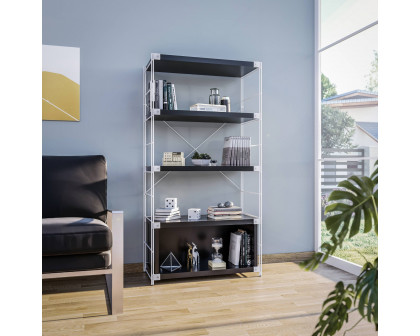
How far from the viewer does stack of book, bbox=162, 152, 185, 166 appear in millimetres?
3170

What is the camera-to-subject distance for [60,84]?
10.5 ft

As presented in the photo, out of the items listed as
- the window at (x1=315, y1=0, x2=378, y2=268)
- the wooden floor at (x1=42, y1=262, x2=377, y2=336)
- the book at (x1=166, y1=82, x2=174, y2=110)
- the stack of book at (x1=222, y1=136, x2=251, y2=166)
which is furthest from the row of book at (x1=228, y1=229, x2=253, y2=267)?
the book at (x1=166, y1=82, x2=174, y2=110)

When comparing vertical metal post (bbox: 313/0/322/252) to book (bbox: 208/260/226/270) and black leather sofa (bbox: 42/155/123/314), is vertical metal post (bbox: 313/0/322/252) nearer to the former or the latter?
book (bbox: 208/260/226/270)

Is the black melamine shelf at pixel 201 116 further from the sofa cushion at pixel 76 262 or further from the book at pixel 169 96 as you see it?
the sofa cushion at pixel 76 262

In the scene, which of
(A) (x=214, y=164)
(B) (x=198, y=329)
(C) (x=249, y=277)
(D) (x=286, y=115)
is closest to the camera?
(B) (x=198, y=329)

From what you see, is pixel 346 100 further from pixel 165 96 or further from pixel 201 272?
pixel 201 272

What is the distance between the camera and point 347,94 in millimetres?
3545

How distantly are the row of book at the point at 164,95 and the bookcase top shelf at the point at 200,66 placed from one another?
164 mm

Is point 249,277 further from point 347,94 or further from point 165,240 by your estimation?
point 347,94

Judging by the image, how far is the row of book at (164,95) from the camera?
3.14m

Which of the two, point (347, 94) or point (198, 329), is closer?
point (198, 329)

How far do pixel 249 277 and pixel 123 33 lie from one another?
7.34 feet

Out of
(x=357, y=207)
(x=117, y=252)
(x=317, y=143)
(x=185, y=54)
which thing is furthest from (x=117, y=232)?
(x=317, y=143)
